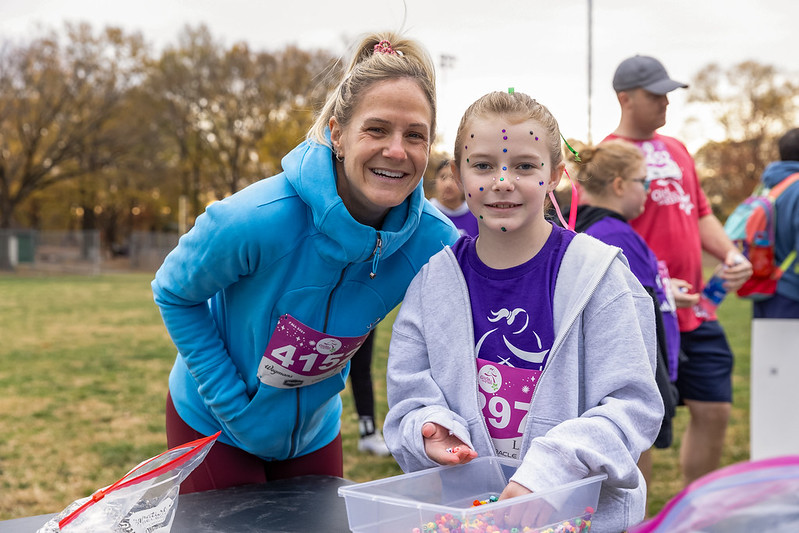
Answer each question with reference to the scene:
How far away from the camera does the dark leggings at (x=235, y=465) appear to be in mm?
2268

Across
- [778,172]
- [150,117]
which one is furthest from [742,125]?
[778,172]

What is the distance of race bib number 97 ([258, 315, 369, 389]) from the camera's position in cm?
206

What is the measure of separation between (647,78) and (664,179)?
459 millimetres

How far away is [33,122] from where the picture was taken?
29.3 meters

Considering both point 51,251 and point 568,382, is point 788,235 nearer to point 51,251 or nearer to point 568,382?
point 568,382

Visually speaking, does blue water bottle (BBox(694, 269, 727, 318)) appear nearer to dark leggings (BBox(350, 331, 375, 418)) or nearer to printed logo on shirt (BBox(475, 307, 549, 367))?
dark leggings (BBox(350, 331, 375, 418))

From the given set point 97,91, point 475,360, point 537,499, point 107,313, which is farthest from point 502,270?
point 97,91

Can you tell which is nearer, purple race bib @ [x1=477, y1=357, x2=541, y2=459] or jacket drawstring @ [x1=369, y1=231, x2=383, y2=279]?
purple race bib @ [x1=477, y1=357, x2=541, y2=459]

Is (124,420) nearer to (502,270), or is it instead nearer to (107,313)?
(502,270)

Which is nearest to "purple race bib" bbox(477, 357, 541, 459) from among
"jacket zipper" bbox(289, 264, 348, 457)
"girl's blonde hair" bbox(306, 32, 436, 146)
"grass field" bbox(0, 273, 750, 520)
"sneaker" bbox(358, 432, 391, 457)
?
"jacket zipper" bbox(289, 264, 348, 457)

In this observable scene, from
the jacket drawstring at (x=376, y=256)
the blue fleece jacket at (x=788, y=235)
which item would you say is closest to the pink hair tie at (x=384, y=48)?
the jacket drawstring at (x=376, y=256)

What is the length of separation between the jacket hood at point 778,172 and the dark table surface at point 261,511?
3.33 meters

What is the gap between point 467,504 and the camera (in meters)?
1.58

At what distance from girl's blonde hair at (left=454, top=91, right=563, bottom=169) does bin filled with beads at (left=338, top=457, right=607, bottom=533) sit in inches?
28.0
